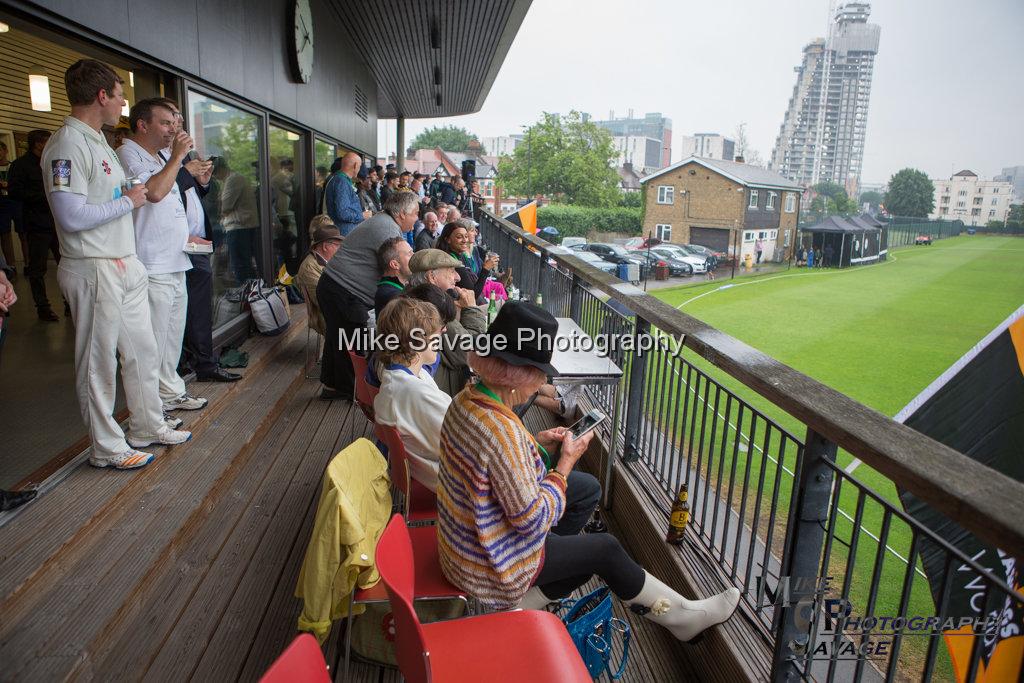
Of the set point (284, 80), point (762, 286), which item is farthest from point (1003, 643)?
point (762, 286)

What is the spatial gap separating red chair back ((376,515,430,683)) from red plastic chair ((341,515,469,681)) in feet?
0.95

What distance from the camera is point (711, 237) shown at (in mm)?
61125

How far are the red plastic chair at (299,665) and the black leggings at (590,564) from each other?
830 millimetres

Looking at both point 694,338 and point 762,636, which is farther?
point 694,338

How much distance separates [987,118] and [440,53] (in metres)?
170

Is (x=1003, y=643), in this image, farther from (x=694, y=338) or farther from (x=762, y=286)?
(x=762, y=286)

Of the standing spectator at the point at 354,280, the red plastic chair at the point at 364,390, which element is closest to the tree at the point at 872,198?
the standing spectator at the point at 354,280

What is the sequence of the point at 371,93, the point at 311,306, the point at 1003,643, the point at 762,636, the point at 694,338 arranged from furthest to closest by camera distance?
the point at 371,93
the point at 311,306
the point at 694,338
the point at 762,636
the point at 1003,643

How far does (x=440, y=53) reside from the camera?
11.4 meters

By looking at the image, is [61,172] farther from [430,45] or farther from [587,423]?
[430,45]

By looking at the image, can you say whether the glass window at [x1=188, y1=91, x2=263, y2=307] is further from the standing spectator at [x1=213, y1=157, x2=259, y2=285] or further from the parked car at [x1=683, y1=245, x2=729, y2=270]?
the parked car at [x1=683, y1=245, x2=729, y2=270]

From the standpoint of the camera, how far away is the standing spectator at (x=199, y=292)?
3.42 metres

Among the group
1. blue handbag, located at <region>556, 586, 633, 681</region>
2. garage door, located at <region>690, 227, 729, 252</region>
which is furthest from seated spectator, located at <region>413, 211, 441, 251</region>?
garage door, located at <region>690, 227, 729, 252</region>

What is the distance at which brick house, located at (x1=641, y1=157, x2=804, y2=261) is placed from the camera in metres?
56.3
